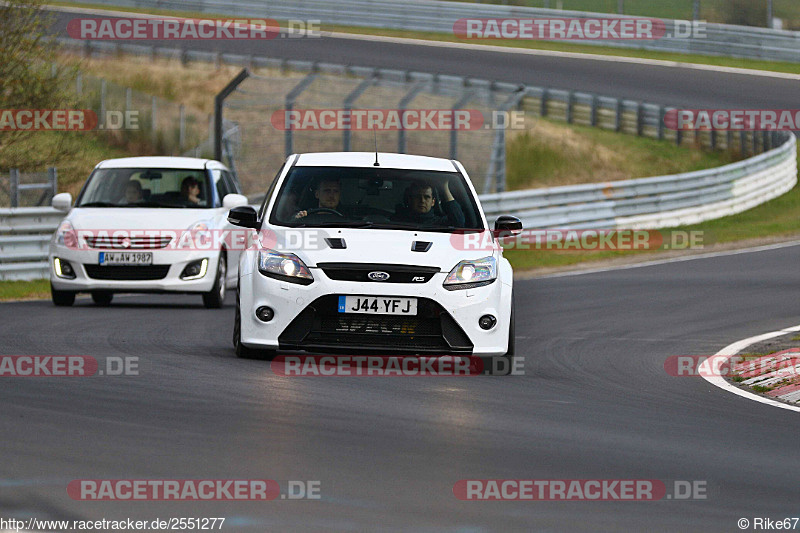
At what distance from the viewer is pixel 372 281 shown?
9.55m

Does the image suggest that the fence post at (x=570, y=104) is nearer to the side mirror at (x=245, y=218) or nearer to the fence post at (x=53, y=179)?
the fence post at (x=53, y=179)

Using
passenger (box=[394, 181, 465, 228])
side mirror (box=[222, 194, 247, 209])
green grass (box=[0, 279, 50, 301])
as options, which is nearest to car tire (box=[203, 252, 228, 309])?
side mirror (box=[222, 194, 247, 209])

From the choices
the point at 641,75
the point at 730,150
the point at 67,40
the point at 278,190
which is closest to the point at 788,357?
the point at 278,190

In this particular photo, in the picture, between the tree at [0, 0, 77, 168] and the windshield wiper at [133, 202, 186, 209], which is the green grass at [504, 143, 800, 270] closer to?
the windshield wiper at [133, 202, 186, 209]

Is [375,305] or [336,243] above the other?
[336,243]

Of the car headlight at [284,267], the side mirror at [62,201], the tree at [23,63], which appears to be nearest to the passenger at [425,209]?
the car headlight at [284,267]

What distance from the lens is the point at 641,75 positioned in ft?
135

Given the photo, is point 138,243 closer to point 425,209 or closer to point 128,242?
point 128,242

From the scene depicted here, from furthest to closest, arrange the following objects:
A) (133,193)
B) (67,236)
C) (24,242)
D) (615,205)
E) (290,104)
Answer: (615,205) → (290,104) → (24,242) → (133,193) → (67,236)

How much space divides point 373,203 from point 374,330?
1628 millimetres

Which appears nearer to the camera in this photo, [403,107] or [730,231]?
[403,107]

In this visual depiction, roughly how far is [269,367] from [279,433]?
8.22ft

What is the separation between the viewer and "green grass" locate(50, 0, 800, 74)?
42.9m

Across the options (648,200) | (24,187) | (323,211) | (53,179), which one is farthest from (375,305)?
(648,200)
